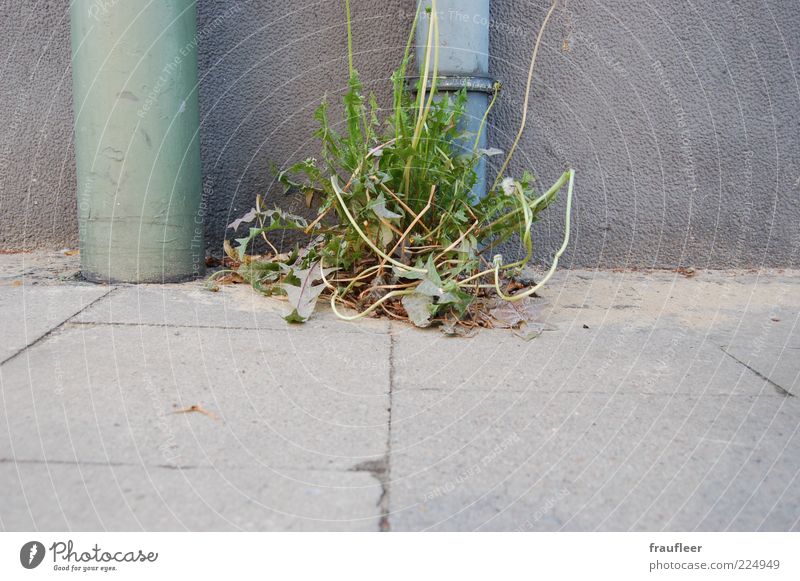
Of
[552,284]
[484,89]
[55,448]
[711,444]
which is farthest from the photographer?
[552,284]

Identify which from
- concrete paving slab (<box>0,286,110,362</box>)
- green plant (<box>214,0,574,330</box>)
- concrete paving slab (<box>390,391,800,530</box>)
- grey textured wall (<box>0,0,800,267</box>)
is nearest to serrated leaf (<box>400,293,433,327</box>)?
green plant (<box>214,0,574,330</box>)

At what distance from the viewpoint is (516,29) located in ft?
8.26

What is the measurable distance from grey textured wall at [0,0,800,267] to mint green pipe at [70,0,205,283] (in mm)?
430

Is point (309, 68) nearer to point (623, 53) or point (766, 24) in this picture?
point (623, 53)

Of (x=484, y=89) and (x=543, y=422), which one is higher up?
(x=484, y=89)

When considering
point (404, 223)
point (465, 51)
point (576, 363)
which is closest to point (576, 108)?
point (465, 51)

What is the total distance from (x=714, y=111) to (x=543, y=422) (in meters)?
1.87

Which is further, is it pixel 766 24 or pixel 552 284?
pixel 766 24

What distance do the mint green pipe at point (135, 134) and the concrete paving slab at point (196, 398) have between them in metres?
0.51

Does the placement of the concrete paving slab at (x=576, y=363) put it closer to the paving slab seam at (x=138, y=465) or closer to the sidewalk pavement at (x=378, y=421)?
the sidewalk pavement at (x=378, y=421)
